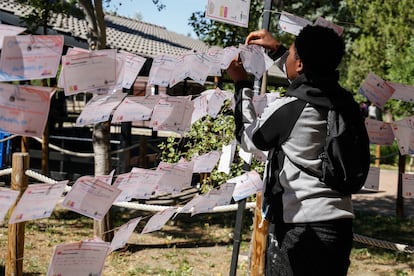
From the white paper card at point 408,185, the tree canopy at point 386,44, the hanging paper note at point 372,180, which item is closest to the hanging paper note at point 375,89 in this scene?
the hanging paper note at point 372,180

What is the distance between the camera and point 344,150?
199cm

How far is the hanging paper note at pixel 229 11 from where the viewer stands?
2.86m

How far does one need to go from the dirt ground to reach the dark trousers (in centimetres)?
270

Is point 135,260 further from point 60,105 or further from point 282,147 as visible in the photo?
point 60,105

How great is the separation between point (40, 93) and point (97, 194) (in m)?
0.64

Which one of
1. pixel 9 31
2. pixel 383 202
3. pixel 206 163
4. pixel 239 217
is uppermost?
pixel 9 31

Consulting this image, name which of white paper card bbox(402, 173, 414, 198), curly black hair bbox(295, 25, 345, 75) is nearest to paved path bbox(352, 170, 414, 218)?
white paper card bbox(402, 173, 414, 198)

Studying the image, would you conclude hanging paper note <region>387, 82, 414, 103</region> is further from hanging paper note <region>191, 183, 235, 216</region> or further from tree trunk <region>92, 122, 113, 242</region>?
tree trunk <region>92, 122, 113, 242</region>

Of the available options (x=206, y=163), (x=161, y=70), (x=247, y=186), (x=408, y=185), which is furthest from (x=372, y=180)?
(x=161, y=70)

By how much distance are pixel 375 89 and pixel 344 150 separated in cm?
132

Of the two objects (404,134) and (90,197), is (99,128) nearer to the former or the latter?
(90,197)

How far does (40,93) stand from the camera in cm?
203

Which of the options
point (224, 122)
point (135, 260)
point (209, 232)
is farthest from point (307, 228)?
point (209, 232)

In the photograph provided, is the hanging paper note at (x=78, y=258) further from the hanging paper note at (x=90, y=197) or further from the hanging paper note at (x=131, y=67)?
the hanging paper note at (x=131, y=67)
